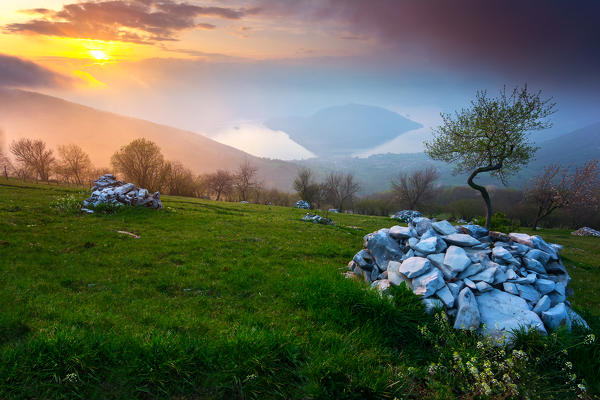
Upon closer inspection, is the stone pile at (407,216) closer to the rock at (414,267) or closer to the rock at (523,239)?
the rock at (523,239)

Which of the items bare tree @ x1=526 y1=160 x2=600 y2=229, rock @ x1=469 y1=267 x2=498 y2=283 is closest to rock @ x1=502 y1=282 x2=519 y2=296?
rock @ x1=469 y1=267 x2=498 y2=283

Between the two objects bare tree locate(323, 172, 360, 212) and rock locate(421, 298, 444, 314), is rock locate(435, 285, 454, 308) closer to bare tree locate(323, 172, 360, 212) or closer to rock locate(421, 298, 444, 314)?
rock locate(421, 298, 444, 314)

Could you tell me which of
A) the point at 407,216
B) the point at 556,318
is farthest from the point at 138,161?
the point at 556,318

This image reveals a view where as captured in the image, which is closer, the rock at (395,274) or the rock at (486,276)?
the rock at (486,276)

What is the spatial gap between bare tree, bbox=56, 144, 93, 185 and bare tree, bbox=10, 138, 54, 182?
3.92 meters

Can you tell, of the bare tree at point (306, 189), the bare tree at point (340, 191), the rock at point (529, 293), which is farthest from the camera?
the bare tree at point (340, 191)

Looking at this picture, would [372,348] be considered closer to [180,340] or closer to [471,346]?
[471,346]

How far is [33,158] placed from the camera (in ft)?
305

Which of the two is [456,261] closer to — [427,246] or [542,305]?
[427,246]

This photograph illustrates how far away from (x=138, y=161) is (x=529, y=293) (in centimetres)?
7639

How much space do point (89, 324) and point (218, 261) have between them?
6.08 m

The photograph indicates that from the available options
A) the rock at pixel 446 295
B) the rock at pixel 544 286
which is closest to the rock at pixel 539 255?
the rock at pixel 544 286

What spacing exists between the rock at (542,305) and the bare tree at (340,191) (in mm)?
93674

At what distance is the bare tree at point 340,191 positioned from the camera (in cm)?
10369
